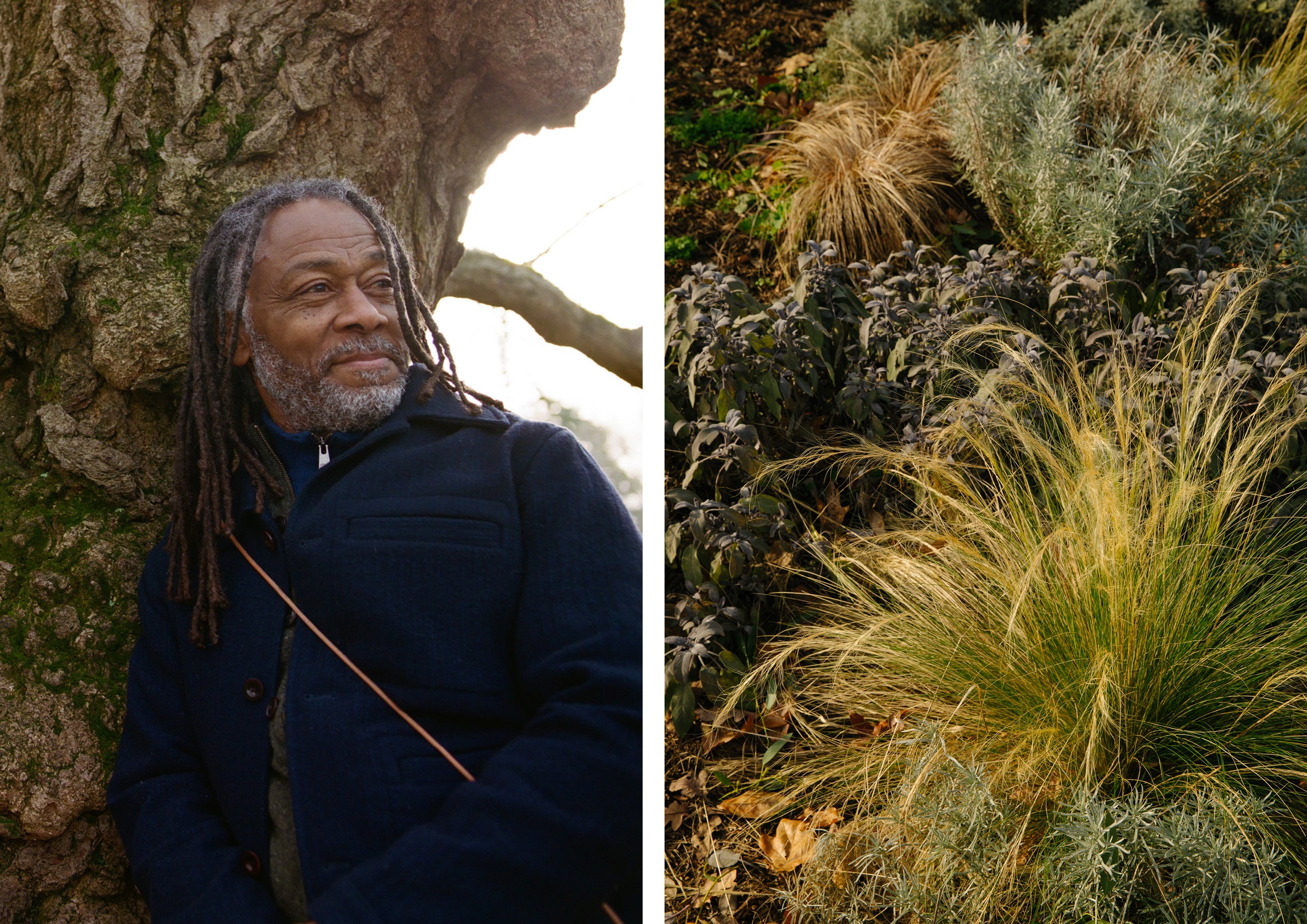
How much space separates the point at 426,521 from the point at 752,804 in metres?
1.20

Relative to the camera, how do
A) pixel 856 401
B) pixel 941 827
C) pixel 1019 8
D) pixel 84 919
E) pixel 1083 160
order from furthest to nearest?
pixel 1019 8 → pixel 1083 160 → pixel 856 401 → pixel 941 827 → pixel 84 919

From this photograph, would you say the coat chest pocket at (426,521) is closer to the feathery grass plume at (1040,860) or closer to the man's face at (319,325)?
the man's face at (319,325)

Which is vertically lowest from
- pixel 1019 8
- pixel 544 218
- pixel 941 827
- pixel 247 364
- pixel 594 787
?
pixel 941 827

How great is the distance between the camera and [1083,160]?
278 centimetres

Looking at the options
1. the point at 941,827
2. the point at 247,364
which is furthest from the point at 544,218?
the point at 941,827

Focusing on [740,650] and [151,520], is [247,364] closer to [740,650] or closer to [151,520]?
[151,520]

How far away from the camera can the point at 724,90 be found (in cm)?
389

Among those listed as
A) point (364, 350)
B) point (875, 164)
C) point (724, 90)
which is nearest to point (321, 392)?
point (364, 350)

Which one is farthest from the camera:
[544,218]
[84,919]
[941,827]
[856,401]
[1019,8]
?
[1019,8]

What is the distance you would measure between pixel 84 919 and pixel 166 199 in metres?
1.01

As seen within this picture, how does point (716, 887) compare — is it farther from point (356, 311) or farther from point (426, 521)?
point (356, 311)

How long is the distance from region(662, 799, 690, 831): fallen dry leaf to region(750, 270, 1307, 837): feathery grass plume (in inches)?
11.2

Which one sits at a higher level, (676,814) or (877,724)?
(877,724)

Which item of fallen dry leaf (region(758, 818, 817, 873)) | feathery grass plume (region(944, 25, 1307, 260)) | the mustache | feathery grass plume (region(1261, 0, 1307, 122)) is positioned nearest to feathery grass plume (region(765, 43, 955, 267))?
feathery grass plume (region(944, 25, 1307, 260))
